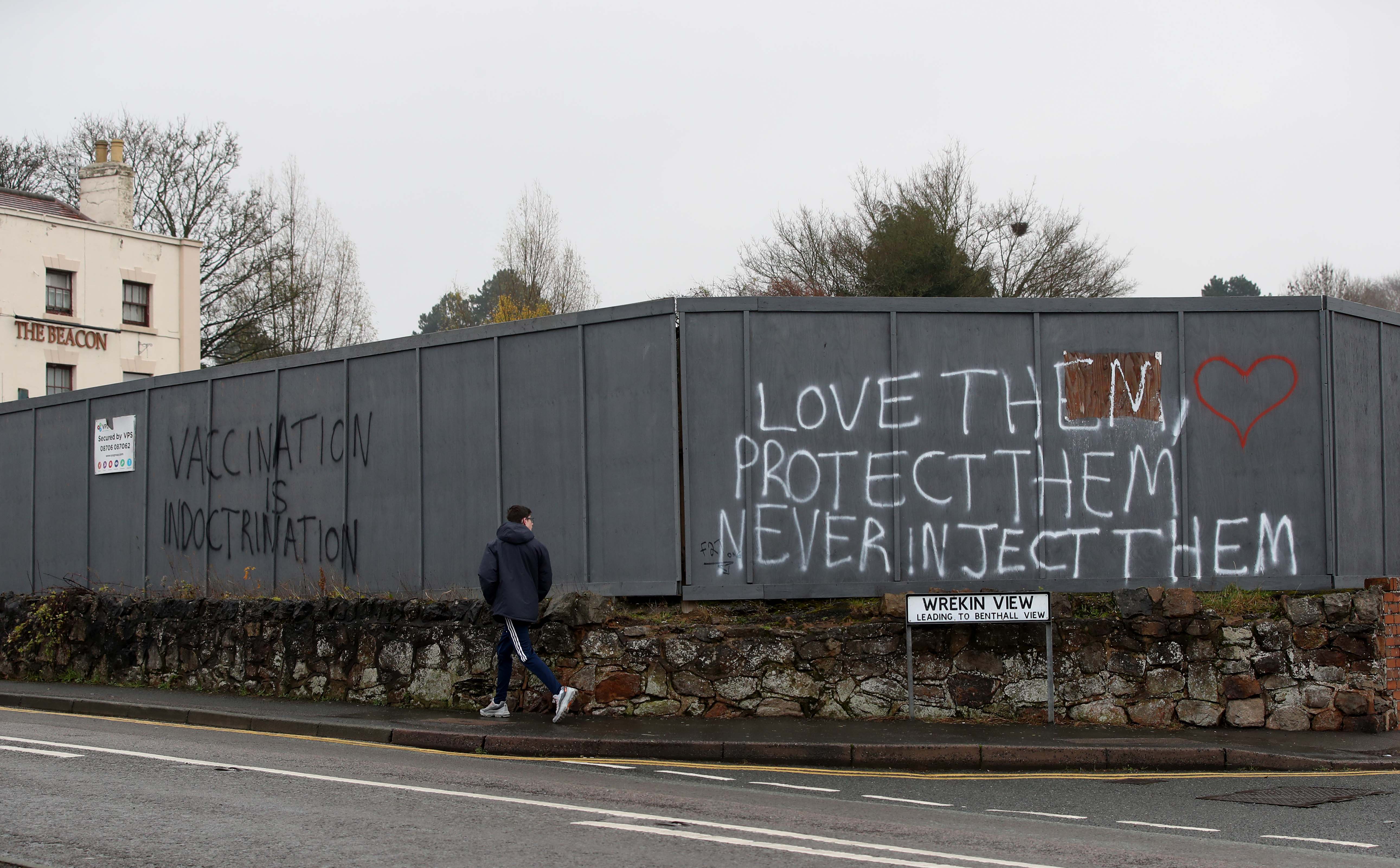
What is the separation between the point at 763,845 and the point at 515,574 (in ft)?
18.4

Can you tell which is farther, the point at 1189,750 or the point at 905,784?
the point at 1189,750

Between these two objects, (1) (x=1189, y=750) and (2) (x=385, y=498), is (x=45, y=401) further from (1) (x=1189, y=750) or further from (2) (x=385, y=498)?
(1) (x=1189, y=750)

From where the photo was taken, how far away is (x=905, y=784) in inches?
382

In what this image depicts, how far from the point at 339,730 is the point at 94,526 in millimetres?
8423

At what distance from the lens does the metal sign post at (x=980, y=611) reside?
11906 millimetres

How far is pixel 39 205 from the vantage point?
132ft

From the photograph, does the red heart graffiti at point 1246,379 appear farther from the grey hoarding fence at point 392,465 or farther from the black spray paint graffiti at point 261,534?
the black spray paint graffiti at point 261,534

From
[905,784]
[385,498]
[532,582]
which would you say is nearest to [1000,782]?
[905,784]

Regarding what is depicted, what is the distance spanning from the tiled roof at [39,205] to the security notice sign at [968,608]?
34.7m

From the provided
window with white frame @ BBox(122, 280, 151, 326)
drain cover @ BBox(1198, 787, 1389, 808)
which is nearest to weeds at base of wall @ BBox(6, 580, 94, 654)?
drain cover @ BBox(1198, 787, 1389, 808)

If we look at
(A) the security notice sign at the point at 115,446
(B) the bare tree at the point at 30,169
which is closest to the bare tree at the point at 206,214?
(B) the bare tree at the point at 30,169

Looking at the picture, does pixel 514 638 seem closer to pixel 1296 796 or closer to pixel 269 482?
pixel 269 482

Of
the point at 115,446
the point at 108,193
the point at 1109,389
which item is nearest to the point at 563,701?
the point at 1109,389

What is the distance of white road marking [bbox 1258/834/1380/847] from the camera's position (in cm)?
758
